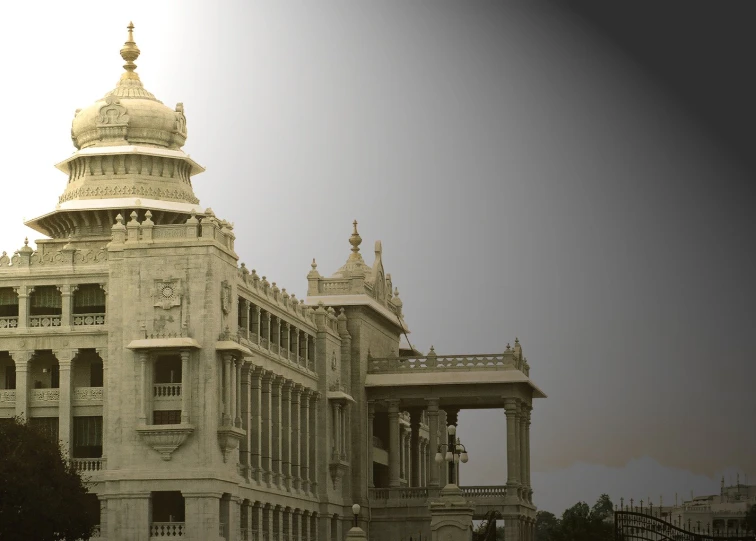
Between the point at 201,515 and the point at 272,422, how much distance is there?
15457 mm

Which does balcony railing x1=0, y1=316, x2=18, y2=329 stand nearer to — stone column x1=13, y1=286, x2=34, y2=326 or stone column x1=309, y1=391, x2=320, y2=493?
stone column x1=13, y1=286, x2=34, y2=326

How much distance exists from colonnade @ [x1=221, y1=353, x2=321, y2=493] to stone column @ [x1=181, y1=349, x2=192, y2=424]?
82.4 inches

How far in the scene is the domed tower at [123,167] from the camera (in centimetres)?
9269

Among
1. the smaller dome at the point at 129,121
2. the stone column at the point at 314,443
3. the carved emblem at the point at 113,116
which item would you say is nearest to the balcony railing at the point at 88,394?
the smaller dome at the point at 129,121

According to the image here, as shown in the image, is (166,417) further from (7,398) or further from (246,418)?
(7,398)

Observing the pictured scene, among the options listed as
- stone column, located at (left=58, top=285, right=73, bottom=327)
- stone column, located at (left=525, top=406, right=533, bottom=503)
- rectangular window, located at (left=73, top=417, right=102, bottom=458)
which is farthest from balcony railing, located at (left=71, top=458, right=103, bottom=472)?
stone column, located at (left=525, top=406, right=533, bottom=503)

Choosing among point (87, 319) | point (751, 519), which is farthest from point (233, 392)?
point (751, 519)

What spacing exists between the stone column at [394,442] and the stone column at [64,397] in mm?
33261

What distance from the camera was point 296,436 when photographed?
99625 mm

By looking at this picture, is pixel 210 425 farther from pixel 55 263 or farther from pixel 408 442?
pixel 408 442

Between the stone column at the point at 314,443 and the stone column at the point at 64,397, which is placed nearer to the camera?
the stone column at the point at 64,397

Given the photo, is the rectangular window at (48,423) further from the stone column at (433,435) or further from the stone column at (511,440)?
the stone column at (511,440)

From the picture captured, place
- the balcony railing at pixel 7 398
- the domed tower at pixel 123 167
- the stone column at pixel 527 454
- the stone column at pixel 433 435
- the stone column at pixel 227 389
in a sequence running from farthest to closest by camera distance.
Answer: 1. the stone column at pixel 527 454
2. the stone column at pixel 433 435
3. the domed tower at pixel 123 167
4. the balcony railing at pixel 7 398
5. the stone column at pixel 227 389

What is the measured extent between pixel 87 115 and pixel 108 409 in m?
22.1
